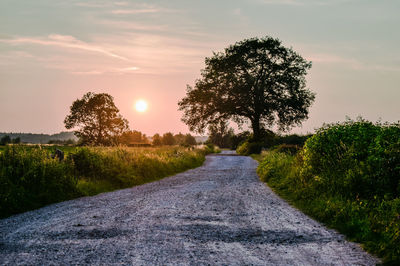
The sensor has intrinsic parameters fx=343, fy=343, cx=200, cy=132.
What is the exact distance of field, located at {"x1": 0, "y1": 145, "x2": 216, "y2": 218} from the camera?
984 cm

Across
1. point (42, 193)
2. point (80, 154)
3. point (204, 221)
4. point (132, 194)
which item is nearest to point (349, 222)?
point (204, 221)

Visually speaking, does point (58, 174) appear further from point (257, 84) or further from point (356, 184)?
point (257, 84)

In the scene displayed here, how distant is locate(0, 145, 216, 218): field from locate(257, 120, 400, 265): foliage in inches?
287

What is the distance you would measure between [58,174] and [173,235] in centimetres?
670

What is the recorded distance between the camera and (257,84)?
137 feet

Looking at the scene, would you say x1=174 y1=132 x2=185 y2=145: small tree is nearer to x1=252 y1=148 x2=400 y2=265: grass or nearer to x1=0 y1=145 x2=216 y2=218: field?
x1=0 y1=145 x2=216 y2=218: field

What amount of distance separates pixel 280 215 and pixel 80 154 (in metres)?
9.41

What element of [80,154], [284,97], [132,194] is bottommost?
[132,194]

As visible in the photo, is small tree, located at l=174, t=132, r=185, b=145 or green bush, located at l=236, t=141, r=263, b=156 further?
→ small tree, located at l=174, t=132, r=185, b=145

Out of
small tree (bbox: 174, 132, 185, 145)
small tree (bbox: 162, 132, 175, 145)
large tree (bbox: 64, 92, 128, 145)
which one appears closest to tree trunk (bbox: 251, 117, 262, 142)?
large tree (bbox: 64, 92, 128, 145)

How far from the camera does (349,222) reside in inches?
282

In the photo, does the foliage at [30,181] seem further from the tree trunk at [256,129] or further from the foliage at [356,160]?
the tree trunk at [256,129]

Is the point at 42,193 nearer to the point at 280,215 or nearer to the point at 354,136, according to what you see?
the point at 280,215

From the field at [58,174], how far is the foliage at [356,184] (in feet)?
23.9
